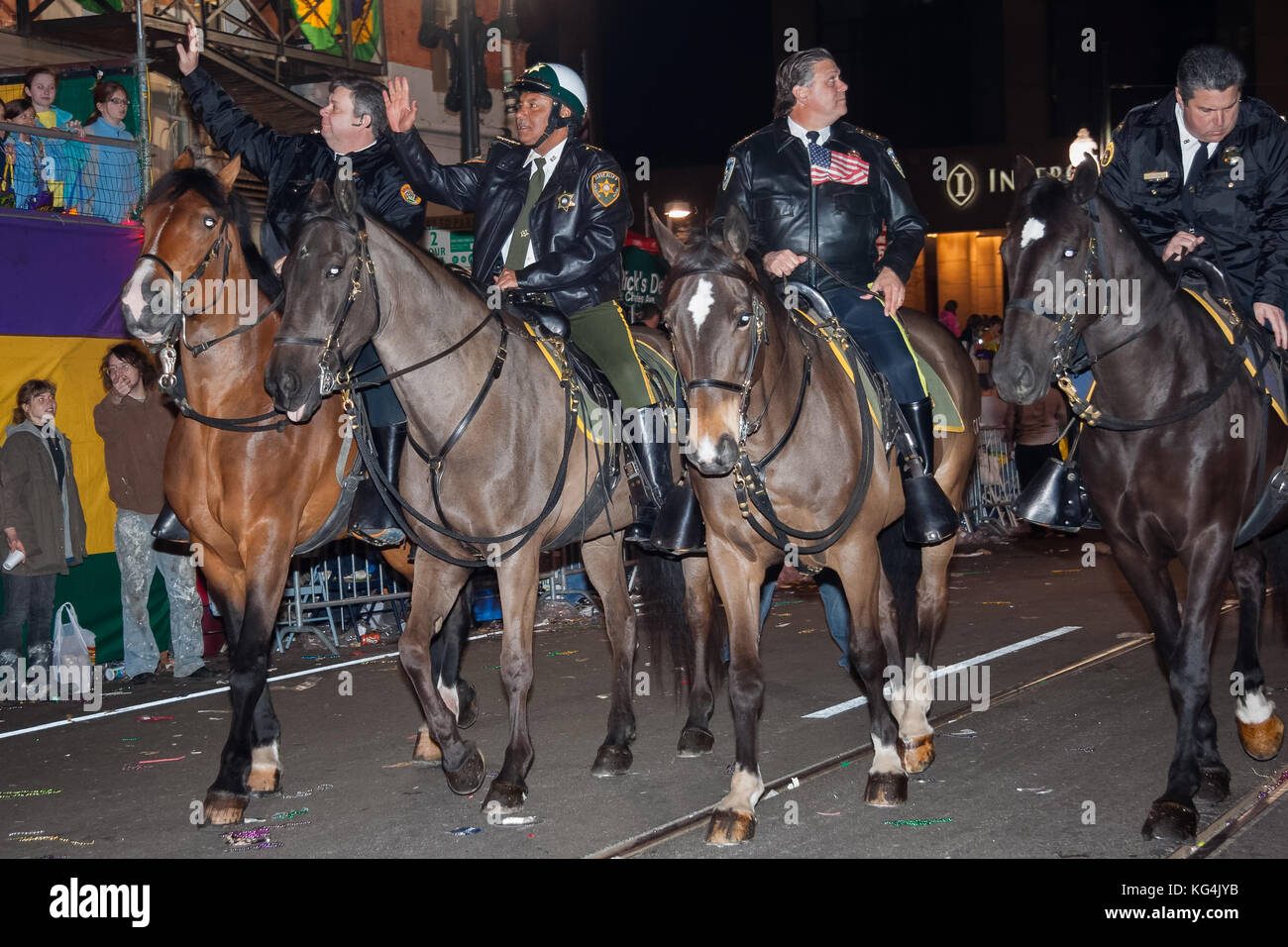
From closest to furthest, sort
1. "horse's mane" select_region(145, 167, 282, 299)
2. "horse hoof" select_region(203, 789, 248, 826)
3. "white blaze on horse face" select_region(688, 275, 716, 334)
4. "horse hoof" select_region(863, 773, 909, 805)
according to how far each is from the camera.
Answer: "white blaze on horse face" select_region(688, 275, 716, 334) < "horse hoof" select_region(863, 773, 909, 805) < "horse hoof" select_region(203, 789, 248, 826) < "horse's mane" select_region(145, 167, 282, 299)

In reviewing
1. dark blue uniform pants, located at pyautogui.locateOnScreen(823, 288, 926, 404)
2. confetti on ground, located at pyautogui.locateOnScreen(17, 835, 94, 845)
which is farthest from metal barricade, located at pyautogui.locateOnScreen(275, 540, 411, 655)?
dark blue uniform pants, located at pyautogui.locateOnScreen(823, 288, 926, 404)

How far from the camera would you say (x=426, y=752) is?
7340 millimetres

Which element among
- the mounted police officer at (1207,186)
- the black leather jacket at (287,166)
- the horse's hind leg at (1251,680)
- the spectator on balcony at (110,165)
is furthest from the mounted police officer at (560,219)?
the spectator on balcony at (110,165)

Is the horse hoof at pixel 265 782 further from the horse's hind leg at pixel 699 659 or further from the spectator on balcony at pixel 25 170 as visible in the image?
the spectator on balcony at pixel 25 170

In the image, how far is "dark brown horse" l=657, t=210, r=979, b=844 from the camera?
5168 mm

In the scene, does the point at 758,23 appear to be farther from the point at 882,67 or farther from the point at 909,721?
the point at 909,721

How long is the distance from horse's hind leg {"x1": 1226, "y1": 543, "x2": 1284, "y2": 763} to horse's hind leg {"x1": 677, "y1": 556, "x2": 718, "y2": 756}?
8.55 feet

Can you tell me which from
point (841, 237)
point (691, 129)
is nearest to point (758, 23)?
point (691, 129)

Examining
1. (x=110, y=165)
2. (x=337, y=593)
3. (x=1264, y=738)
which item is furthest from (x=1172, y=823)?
(x=110, y=165)

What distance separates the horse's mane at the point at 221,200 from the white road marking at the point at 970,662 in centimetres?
389

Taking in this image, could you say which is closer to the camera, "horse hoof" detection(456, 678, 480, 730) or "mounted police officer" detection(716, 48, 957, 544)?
"mounted police officer" detection(716, 48, 957, 544)

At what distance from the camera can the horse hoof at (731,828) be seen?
18.2 feet

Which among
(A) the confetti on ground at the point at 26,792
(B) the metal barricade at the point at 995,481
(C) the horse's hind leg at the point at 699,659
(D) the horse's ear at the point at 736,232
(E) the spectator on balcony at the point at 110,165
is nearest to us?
(D) the horse's ear at the point at 736,232

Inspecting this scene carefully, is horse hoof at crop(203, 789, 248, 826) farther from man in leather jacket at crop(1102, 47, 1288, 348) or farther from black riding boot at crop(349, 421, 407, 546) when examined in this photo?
man in leather jacket at crop(1102, 47, 1288, 348)
